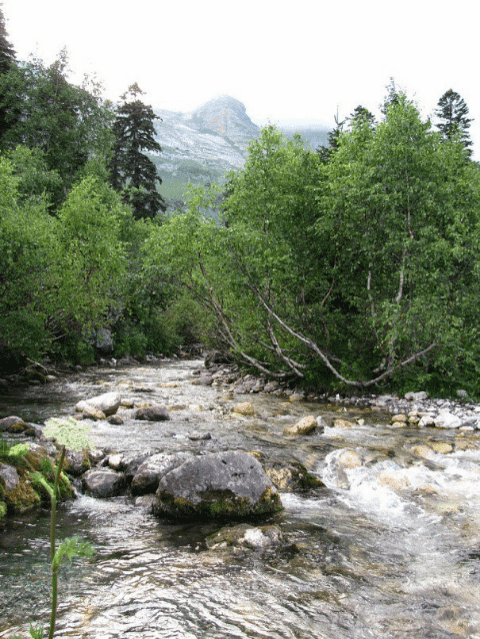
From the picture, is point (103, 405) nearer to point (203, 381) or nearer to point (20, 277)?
point (20, 277)

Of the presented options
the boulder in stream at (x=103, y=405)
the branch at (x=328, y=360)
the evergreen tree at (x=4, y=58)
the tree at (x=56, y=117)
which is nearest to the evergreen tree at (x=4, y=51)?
the evergreen tree at (x=4, y=58)

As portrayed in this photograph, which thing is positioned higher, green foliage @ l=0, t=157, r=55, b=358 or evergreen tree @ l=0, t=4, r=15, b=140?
evergreen tree @ l=0, t=4, r=15, b=140

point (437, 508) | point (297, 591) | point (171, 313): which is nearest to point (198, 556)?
point (297, 591)

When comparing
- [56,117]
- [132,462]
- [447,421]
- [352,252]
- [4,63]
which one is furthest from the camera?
[4,63]

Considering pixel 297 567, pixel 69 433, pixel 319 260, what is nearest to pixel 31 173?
pixel 319 260

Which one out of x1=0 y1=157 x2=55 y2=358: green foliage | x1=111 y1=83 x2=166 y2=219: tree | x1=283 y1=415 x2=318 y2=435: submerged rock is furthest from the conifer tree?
x1=283 y1=415 x2=318 y2=435: submerged rock

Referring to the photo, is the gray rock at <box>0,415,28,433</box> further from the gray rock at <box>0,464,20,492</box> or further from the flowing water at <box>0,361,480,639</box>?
the gray rock at <box>0,464,20,492</box>

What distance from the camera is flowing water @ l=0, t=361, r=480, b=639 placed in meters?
3.98

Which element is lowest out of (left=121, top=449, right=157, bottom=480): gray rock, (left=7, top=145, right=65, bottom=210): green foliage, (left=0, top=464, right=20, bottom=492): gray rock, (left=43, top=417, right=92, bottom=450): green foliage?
(left=121, top=449, right=157, bottom=480): gray rock

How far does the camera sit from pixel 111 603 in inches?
165

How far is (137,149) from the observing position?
1941 inches

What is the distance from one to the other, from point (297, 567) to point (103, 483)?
385cm

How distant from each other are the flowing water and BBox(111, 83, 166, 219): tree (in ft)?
142

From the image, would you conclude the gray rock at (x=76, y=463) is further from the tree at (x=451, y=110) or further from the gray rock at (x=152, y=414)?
the tree at (x=451, y=110)
